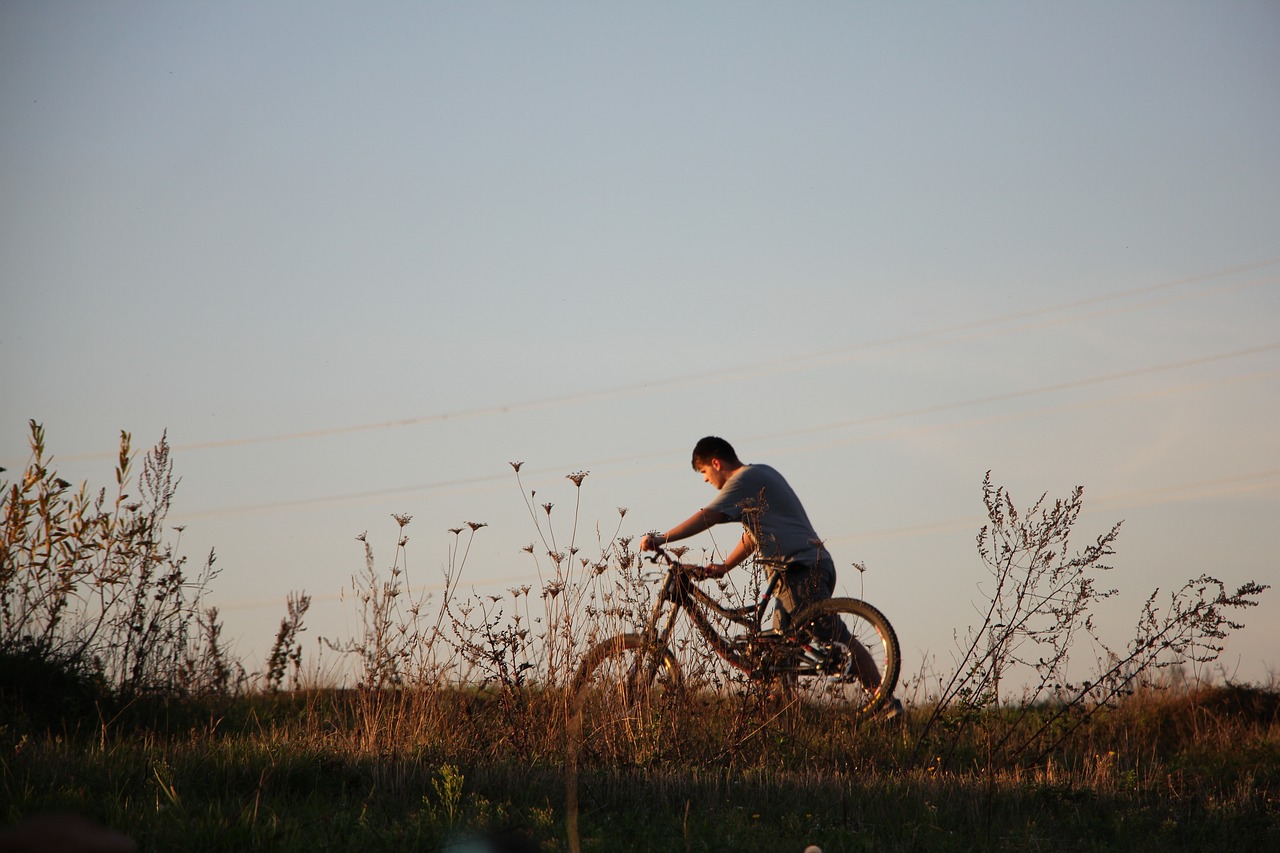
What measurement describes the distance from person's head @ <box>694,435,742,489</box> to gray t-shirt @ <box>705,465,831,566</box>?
0.09 meters

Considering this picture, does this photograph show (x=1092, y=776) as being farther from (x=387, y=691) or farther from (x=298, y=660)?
(x=298, y=660)

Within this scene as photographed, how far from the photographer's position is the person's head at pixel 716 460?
765cm

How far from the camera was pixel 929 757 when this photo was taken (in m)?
6.25

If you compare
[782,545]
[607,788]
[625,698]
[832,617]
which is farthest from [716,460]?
[607,788]

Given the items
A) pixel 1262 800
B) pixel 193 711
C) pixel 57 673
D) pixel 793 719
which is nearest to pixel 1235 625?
pixel 1262 800

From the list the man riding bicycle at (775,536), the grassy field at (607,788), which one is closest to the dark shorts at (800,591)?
the man riding bicycle at (775,536)

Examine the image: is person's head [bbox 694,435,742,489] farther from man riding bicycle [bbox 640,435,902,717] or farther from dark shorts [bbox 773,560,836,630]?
dark shorts [bbox 773,560,836,630]

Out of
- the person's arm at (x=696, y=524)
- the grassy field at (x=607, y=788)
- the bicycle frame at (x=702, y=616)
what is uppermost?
the person's arm at (x=696, y=524)

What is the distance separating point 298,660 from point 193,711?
1.53 meters

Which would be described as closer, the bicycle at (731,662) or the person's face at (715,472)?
the bicycle at (731,662)

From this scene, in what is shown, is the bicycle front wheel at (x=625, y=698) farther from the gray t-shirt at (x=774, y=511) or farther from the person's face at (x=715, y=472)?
the person's face at (x=715, y=472)

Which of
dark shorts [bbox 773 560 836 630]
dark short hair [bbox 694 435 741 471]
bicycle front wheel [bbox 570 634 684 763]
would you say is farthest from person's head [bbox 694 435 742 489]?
bicycle front wheel [bbox 570 634 684 763]

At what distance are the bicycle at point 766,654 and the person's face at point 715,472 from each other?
878 millimetres

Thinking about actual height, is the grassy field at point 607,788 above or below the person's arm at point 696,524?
→ below
